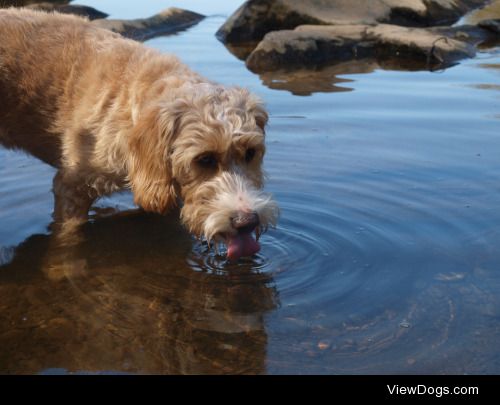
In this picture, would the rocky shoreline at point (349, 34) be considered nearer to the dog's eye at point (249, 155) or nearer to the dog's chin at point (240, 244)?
the dog's eye at point (249, 155)

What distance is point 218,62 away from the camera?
39.4ft

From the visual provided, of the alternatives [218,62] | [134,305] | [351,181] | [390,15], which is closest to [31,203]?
[134,305]

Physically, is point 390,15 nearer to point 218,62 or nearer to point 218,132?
point 218,62

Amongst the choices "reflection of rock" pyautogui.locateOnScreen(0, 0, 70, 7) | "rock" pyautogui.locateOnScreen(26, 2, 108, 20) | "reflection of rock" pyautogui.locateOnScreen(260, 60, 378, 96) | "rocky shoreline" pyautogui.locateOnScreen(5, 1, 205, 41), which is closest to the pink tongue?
"reflection of rock" pyautogui.locateOnScreen(260, 60, 378, 96)

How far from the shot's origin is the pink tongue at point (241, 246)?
4445 mm

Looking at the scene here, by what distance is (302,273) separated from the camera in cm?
482

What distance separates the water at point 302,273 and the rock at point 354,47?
4.07 m

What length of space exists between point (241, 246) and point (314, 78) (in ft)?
22.2

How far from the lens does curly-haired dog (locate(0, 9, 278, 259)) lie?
4.54 m

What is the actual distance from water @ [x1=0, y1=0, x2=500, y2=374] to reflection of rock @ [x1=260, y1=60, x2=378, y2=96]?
207 centimetres

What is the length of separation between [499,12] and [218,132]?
52.8 feet

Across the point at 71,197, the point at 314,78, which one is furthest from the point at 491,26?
the point at 71,197
